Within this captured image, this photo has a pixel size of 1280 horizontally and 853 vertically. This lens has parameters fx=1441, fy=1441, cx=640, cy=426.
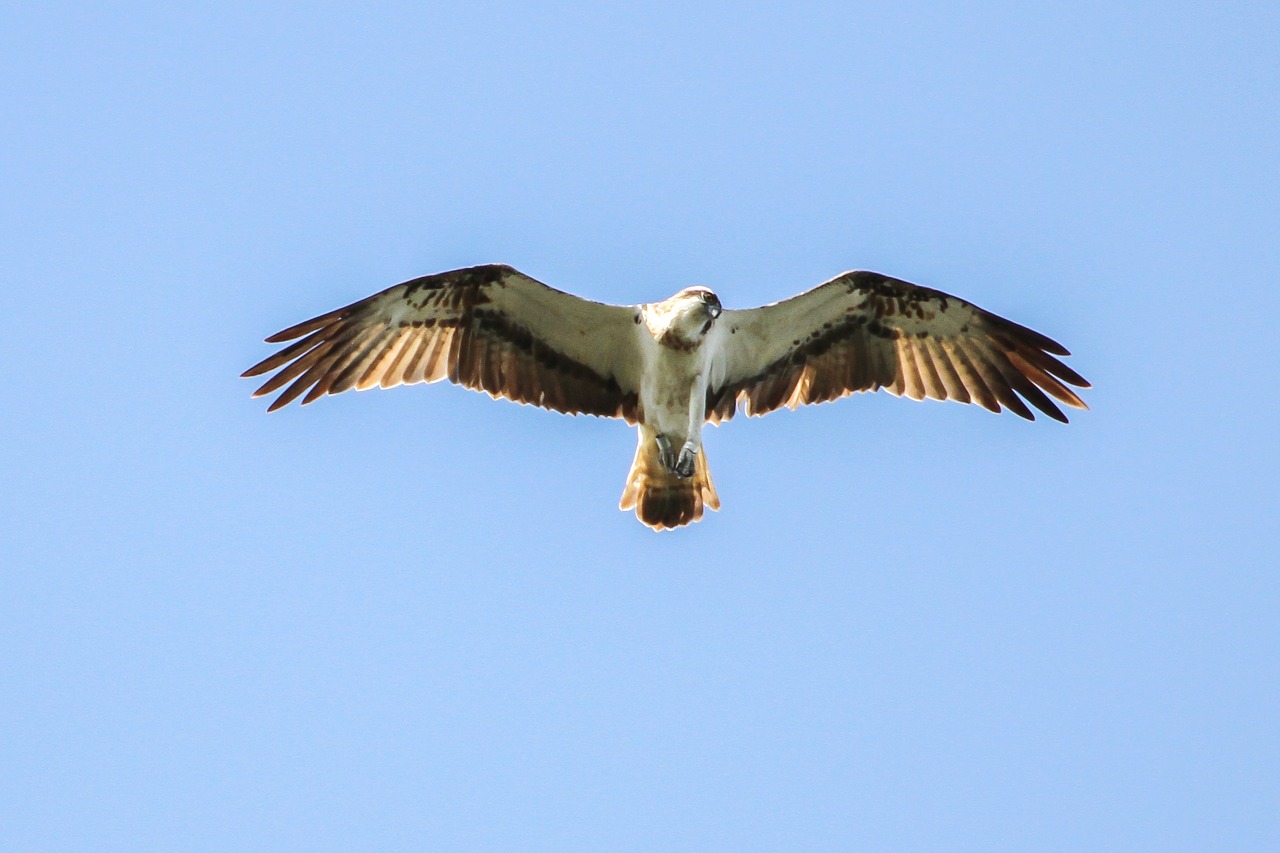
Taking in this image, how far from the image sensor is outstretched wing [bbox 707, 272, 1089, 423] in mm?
Result: 11438

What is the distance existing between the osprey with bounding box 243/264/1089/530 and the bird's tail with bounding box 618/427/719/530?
0.04 feet

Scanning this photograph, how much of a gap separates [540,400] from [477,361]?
0.60 m

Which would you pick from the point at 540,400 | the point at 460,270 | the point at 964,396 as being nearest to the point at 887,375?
the point at 964,396

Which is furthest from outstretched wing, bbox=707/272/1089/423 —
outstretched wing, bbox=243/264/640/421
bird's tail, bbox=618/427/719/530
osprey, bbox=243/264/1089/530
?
outstretched wing, bbox=243/264/640/421

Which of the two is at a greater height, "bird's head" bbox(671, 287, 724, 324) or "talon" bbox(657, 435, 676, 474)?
"bird's head" bbox(671, 287, 724, 324)

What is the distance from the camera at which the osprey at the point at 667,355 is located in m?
11.0

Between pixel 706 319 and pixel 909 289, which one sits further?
pixel 909 289

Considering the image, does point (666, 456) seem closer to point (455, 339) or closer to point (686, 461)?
point (686, 461)

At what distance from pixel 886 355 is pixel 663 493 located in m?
2.17

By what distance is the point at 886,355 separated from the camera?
11.7 metres

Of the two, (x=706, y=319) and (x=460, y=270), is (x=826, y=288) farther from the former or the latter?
(x=460, y=270)

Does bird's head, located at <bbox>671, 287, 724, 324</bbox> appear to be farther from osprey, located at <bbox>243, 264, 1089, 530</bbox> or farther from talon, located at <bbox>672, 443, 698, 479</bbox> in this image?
talon, located at <bbox>672, 443, 698, 479</bbox>

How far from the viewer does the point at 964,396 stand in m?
11.8

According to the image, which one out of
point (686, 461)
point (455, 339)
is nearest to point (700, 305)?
point (686, 461)
